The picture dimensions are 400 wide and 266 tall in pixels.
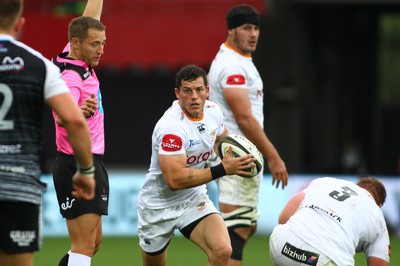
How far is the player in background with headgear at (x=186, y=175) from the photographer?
7.73 metres

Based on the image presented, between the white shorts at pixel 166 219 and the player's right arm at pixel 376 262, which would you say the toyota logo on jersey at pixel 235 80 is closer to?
the white shorts at pixel 166 219

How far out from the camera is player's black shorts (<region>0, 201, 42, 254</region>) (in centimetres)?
593

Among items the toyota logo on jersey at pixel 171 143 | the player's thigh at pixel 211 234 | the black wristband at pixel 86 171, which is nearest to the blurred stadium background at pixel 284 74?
the player's thigh at pixel 211 234

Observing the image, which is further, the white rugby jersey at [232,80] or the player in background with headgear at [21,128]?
the white rugby jersey at [232,80]

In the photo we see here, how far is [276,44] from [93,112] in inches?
524

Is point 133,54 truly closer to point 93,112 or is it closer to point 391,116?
point 391,116

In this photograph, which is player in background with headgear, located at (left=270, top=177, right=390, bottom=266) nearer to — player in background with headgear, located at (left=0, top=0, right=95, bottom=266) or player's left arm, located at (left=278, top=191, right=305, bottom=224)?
player's left arm, located at (left=278, top=191, right=305, bottom=224)

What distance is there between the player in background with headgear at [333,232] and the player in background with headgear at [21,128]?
219 centimetres

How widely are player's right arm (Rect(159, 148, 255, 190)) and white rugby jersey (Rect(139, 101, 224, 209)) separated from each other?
2.5 inches

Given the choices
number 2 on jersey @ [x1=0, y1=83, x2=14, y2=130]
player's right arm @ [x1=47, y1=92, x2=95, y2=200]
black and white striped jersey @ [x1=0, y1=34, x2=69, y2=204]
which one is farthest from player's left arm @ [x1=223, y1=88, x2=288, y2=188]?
number 2 on jersey @ [x1=0, y1=83, x2=14, y2=130]

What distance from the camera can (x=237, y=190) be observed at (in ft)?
30.6

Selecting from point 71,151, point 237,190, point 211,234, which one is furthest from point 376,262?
point 71,151

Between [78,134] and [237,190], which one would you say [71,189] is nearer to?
[78,134]

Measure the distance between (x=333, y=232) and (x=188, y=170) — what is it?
1154 millimetres
